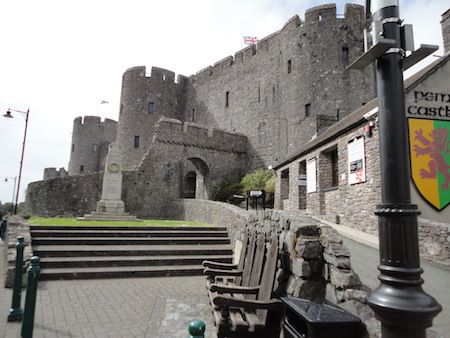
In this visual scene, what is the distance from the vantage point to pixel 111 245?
363 inches

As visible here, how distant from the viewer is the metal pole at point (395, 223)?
1726mm

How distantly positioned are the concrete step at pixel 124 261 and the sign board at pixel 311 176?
20.4 feet

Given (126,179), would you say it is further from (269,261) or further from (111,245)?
(269,261)

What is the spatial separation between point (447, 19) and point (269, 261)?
13.1m

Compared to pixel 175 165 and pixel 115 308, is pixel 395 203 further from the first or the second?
pixel 175 165

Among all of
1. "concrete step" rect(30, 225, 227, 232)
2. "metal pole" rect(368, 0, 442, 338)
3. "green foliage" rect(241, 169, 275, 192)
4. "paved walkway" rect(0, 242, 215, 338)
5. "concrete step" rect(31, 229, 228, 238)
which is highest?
"green foliage" rect(241, 169, 275, 192)

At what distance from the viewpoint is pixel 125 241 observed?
31.0 ft

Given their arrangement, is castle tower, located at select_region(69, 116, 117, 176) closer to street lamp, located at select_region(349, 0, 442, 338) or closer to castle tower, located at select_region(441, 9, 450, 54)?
castle tower, located at select_region(441, 9, 450, 54)

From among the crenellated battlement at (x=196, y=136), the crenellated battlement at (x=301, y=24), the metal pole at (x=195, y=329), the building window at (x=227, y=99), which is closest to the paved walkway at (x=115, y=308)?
the metal pole at (x=195, y=329)

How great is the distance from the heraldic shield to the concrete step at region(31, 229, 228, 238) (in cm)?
624

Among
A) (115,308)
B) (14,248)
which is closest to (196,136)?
(14,248)

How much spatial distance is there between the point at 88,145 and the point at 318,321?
4600 cm

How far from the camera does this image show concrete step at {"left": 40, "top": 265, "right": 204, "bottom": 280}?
7.15 metres

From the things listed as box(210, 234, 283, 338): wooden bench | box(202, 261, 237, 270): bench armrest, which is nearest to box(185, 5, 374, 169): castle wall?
box(202, 261, 237, 270): bench armrest
